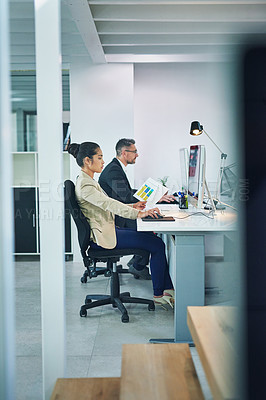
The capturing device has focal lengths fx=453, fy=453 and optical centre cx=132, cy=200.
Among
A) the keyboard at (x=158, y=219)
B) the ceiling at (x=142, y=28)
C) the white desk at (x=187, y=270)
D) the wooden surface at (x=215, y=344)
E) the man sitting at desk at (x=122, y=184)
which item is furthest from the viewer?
the man sitting at desk at (x=122, y=184)

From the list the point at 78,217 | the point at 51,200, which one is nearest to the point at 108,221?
the point at 78,217

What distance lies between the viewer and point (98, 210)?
3488 millimetres

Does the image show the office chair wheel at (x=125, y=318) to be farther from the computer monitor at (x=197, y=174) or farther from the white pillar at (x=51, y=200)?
the white pillar at (x=51, y=200)

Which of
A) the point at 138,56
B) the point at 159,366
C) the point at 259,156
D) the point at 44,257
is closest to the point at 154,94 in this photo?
the point at 138,56

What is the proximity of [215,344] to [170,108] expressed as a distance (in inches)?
202

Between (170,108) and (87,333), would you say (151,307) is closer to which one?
(87,333)

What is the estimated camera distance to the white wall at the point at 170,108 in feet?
19.9

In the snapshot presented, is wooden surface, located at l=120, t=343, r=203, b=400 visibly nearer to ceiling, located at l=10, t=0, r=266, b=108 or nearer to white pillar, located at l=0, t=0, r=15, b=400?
white pillar, located at l=0, t=0, r=15, b=400

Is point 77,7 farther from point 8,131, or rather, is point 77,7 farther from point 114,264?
point 8,131

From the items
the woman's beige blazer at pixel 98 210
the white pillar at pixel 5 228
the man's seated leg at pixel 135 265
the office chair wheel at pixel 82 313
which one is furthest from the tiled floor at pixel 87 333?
the white pillar at pixel 5 228

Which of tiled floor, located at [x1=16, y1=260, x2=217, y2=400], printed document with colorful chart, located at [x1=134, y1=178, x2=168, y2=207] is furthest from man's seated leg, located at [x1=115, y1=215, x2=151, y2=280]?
printed document with colorful chart, located at [x1=134, y1=178, x2=168, y2=207]

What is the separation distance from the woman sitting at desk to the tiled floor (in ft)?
0.88

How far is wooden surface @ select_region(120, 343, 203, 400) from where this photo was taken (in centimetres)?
142

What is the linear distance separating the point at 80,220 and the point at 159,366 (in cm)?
183
